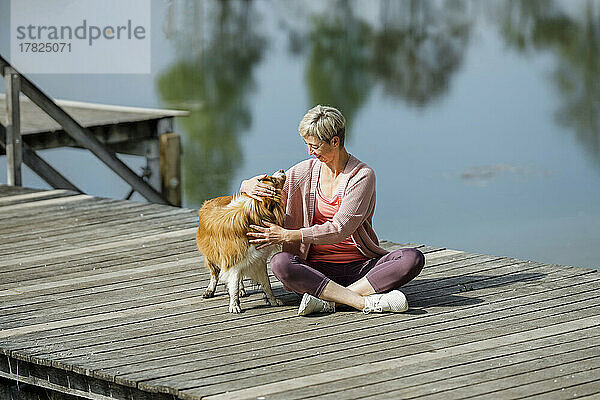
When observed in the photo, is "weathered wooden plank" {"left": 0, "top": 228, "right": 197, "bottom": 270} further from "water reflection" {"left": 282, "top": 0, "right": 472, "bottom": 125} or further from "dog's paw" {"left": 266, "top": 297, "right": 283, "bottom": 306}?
"water reflection" {"left": 282, "top": 0, "right": 472, "bottom": 125}

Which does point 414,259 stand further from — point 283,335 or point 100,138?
point 100,138

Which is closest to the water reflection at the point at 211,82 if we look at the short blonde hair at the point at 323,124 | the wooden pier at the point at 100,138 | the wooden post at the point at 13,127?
the wooden pier at the point at 100,138

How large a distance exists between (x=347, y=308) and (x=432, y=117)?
14.2 metres

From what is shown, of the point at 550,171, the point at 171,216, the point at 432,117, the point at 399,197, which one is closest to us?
the point at 171,216

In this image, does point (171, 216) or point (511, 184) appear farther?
point (511, 184)

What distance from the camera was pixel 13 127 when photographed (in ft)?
25.1

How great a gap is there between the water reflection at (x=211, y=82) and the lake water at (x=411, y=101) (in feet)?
0.12

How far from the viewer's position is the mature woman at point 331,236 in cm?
412

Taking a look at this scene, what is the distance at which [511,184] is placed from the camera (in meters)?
15.3

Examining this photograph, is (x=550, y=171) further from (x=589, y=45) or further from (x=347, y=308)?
(x=347, y=308)

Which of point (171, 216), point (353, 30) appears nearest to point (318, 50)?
point (353, 30)

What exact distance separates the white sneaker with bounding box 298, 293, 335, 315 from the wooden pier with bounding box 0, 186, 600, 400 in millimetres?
41

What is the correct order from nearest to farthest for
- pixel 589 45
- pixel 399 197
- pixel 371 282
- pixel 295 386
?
pixel 295 386 < pixel 371 282 < pixel 399 197 < pixel 589 45

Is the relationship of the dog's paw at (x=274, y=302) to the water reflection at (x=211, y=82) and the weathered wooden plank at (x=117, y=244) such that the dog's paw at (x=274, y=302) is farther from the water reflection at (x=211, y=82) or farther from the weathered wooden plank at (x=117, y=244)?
the water reflection at (x=211, y=82)
